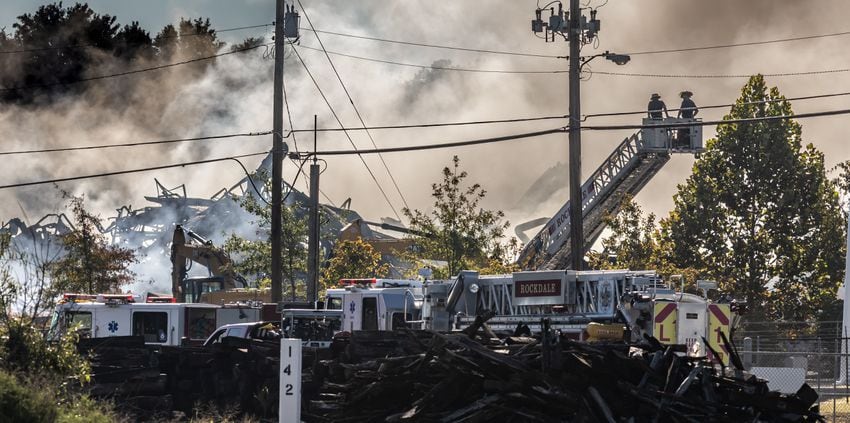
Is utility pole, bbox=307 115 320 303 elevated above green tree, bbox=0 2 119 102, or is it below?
below

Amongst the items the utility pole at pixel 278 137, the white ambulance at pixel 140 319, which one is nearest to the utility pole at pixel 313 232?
the utility pole at pixel 278 137

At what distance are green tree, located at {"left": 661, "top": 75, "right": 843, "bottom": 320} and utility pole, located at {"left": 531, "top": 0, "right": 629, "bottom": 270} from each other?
52.4 feet

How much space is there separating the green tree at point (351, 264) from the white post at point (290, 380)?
34.8 meters

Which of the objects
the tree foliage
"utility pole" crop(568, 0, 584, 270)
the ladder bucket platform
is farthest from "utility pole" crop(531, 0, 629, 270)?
the tree foliage

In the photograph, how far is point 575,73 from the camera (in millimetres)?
28953

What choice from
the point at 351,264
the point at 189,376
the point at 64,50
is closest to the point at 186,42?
the point at 64,50

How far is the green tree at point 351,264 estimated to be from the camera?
5184 cm

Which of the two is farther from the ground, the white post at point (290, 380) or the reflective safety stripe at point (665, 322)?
the reflective safety stripe at point (665, 322)

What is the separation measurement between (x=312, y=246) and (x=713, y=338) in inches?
507

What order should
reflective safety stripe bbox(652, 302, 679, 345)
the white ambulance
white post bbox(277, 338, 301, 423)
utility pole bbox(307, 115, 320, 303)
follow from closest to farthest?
1. white post bbox(277, 338, 301, 423)
2. reflective safety stripe bbox(652, 302, 679, 345)
3. the white ambulance
4. utility pole bbox(307, 115, 320, 303)

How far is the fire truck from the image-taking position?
23.7m

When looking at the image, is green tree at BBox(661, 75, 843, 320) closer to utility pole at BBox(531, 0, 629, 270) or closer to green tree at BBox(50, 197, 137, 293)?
A: utility pole at BBox(531, 0, 629, 270)

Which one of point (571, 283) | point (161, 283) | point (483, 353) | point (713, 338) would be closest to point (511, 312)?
point (571, 283)

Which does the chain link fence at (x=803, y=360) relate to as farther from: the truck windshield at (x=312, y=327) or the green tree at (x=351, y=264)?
the green tree at (x=351, y=264)
